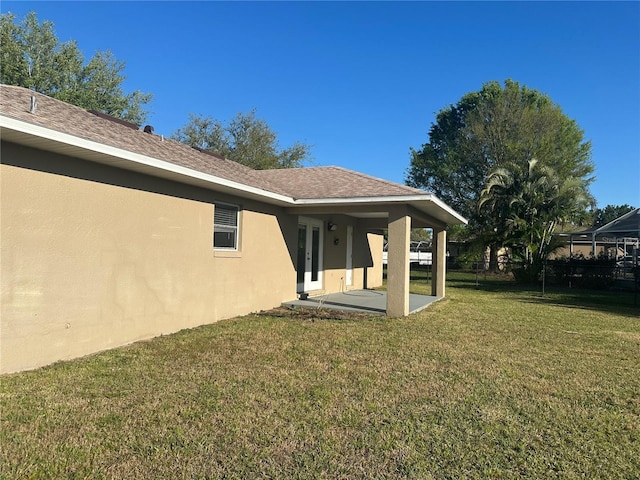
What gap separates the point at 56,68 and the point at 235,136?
13628 mm

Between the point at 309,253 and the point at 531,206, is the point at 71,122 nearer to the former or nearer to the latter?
the point at 309,253

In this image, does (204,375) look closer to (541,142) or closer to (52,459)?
(52,459)

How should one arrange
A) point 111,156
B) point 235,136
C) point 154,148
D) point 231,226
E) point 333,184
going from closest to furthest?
point 111,156 → point 154,148 → point 231,226 → point 333,184 → point 235,136

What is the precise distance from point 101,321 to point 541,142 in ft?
86.3

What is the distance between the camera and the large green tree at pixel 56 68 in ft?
73.5

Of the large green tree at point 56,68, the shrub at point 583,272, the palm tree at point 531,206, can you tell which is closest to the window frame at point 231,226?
the palm tree at point 531,206

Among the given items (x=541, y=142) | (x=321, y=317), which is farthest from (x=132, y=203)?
(x=541, y=142)

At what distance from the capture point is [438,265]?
14430mm

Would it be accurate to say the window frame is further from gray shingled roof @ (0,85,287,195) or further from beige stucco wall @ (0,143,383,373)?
gray shingled roof @ (0,85,287,195)

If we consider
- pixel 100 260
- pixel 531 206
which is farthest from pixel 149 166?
pixel 531 206

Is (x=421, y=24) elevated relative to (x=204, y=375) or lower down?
elevated

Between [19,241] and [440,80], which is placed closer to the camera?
[19,241]

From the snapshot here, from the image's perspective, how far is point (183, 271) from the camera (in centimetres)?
770

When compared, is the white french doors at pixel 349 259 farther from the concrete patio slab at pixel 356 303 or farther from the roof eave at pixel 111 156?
the roof eave at pixel 111 156
